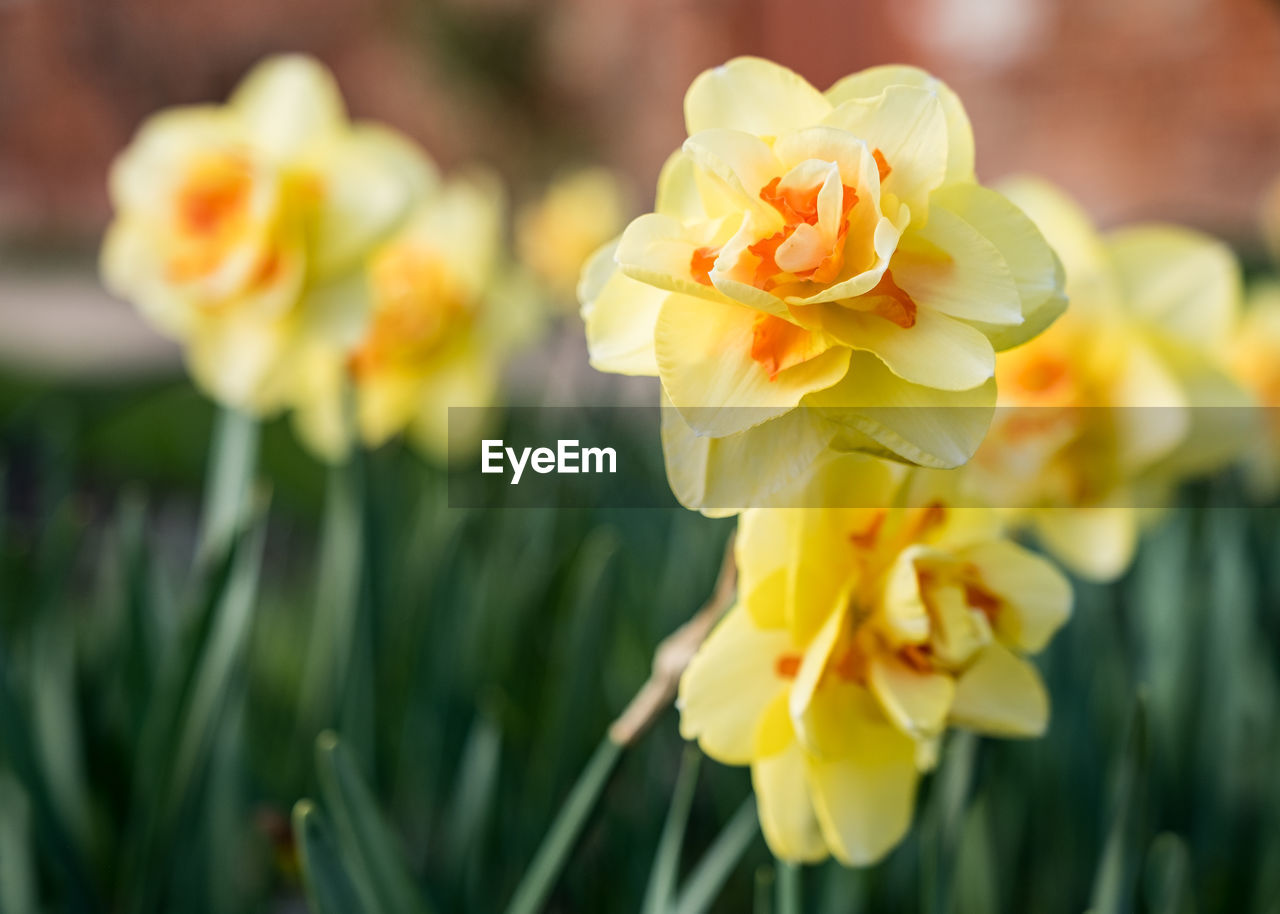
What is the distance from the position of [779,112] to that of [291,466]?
9.27 feet

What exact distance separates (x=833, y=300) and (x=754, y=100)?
90mm

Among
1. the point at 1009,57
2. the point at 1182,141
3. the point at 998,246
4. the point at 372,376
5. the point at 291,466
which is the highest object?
the point at 1009,57

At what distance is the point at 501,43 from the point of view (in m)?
7.40

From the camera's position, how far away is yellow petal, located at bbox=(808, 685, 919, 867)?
1.11 feet

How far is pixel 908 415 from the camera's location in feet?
0.95

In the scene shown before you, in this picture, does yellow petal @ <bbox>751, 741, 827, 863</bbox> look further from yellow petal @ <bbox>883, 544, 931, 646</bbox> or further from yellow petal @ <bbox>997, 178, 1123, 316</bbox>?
yellow petal @ <bbox>997, 178, 1123, 316</bbox>

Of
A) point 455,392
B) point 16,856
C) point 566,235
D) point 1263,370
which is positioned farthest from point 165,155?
point 566,235

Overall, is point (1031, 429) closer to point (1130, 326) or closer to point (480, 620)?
point (1130, 326)

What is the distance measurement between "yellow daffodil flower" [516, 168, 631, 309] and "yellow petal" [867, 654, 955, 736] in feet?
6.33

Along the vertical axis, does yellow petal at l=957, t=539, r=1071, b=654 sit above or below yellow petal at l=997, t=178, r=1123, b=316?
below

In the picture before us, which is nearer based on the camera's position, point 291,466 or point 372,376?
point 372,376

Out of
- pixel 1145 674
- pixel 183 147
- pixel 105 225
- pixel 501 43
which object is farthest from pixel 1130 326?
pixel 105 225

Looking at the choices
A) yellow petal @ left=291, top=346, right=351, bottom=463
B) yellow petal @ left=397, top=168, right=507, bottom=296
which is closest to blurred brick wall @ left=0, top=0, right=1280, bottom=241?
yellow petal @ left=397, top=168, right=507, bottom=296

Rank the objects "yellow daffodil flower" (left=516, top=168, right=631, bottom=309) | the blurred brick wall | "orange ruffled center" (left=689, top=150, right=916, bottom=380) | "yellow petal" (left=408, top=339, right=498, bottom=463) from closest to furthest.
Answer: "orange ruffled center" (left=689, top=150, right=916, bottom=380), "yellow petal" (left=408, top=339, right=498, bottom=463), "yellow daffodil flower" (left=516, top=168, right=631, bottom=309), the blurred brick wall
